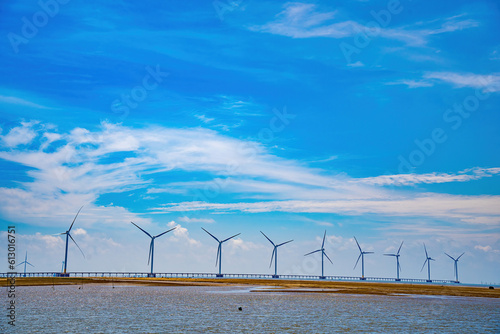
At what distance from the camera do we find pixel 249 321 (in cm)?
5781

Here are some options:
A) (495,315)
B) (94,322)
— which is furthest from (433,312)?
(94,322)

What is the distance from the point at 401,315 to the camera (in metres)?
67.6

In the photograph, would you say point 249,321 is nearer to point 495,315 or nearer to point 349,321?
point 349,321

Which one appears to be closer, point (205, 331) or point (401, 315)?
point (205, 331)

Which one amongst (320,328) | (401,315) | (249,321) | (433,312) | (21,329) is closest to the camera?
(21,329)

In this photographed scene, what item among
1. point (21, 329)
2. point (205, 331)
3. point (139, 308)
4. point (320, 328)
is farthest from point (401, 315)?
point (21, 329)

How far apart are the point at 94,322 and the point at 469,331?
133 ft

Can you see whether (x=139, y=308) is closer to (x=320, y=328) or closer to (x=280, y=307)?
(x=280, y=307)

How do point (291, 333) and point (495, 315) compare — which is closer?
point (291, 333)

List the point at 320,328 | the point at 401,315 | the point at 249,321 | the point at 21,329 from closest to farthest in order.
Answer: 1. the point at 21,329
2. the point at 320,328
3. the point at 249,321
4. the point at 401,315

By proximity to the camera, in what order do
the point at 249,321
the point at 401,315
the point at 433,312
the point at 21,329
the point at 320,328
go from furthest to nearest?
the point at 433,312
the point at 401,315
the point at 249,321
the point at 320,328
the point at 21,329

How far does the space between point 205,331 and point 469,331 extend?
92.1 feet

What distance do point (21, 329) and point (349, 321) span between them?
36036 millimetres

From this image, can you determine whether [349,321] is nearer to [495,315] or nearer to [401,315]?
[401,315]
